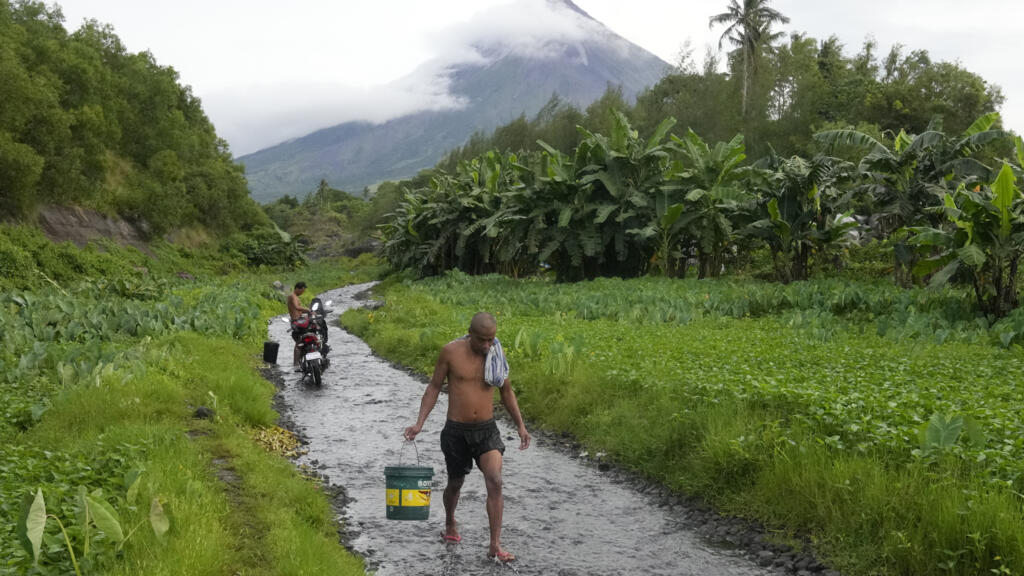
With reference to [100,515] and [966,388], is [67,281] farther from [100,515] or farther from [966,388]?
[966,388]

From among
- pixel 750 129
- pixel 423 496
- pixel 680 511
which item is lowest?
pixel 680 511

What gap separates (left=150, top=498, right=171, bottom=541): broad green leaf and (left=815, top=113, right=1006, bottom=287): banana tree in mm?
16964

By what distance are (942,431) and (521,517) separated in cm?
372

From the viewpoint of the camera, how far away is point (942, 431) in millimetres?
5742

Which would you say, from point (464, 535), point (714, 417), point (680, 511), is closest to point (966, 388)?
point (714, 417)

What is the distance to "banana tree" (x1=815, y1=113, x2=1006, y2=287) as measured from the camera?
56.8 ft

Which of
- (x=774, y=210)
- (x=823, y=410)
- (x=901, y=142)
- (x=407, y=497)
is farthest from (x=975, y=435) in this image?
(x=901, y=142)

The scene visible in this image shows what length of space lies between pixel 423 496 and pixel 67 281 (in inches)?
980

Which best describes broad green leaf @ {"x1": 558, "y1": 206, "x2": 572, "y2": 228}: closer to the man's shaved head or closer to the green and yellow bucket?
the man's shaved head

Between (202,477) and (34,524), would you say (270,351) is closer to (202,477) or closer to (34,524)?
(202,477)

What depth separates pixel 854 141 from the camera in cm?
1883

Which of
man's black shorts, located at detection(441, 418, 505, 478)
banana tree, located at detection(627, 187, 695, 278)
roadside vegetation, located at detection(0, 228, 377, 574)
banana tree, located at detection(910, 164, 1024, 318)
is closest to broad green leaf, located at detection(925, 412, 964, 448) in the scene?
man's black shorts, located at detection(441, 418, 505, 478)

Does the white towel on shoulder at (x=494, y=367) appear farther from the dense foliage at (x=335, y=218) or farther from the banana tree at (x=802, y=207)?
the dense foliage at (x=335, y=218)

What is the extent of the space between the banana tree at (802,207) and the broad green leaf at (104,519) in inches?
743
